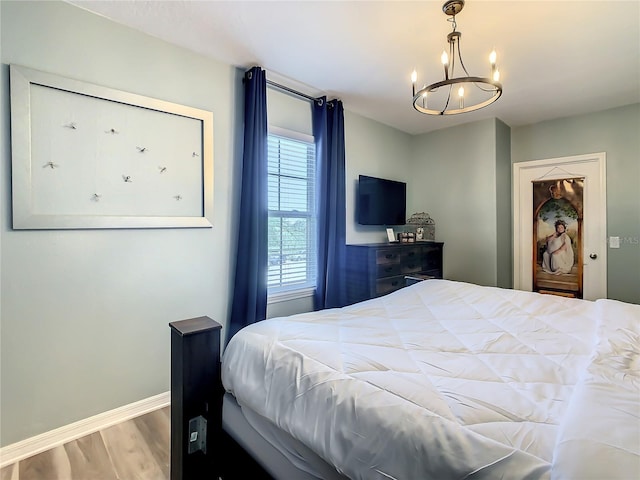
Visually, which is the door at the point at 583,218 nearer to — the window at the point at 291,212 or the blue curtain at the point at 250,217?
the window at the point at 291,212

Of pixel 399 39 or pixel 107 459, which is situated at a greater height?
pixel 399 39

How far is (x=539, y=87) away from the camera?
9.85 ft

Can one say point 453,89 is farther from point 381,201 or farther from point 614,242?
point 614,242

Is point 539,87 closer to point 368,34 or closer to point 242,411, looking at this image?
point 368,34

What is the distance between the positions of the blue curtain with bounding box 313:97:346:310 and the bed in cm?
145

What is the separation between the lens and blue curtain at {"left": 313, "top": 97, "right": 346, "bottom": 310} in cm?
321

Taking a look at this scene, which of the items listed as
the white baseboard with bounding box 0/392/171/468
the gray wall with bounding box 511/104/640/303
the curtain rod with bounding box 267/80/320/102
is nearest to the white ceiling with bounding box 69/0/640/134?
the curtain rod with bounding box 267/80/320/102

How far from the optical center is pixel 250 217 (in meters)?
2.61

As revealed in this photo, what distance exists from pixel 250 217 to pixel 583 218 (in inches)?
151

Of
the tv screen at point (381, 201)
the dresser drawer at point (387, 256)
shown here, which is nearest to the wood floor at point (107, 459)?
the dresser drawer at point (387, 256)

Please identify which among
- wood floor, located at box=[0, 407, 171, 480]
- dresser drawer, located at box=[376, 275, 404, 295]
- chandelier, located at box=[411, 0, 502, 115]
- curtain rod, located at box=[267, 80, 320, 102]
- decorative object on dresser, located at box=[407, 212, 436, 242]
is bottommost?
wood floor, located at box=[0, 407, 171, 480]

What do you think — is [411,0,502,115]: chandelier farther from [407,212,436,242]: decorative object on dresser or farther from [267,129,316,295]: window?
[407,212,436,242]: decorative object on dresser

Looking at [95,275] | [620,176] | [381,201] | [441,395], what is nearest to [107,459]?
[95,275]

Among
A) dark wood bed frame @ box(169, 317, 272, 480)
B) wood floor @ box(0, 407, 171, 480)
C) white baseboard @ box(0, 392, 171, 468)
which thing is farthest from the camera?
white baseboard @ box(0, 392, 171, 468)
